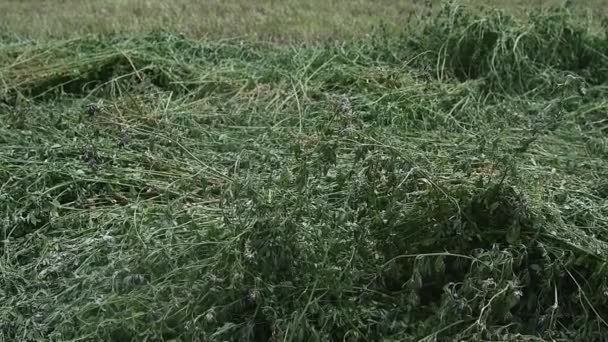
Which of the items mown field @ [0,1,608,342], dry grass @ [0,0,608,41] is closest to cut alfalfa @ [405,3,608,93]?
mown field @ [0,1,608,342]

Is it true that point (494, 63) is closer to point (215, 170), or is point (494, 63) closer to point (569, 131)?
point (569, 131)

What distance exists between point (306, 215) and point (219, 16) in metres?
3.82

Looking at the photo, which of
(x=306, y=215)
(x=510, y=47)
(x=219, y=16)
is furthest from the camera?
(x=219, y=16)

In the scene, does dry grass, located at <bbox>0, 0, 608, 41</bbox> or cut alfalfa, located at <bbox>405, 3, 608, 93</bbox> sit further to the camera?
dry grass, located at <bbox>0, 0, 608, 41</bbox>

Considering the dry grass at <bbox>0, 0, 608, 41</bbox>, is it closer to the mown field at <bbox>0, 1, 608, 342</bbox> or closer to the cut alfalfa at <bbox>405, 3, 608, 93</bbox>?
the cut alfalfa at <bbox>405, 3, 608, 93</bbox>

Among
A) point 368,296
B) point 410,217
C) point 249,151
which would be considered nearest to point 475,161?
point 410,217

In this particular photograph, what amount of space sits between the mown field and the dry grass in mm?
1425

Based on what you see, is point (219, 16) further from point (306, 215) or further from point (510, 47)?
point (306, 215)

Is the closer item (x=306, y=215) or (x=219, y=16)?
(x=306, y=215)

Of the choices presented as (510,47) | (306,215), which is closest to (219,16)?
(510,47)

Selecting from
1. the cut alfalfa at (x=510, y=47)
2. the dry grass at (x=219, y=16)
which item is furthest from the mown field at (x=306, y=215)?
the dry grass at (x=219, y=16)

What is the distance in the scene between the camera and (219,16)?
6.08m

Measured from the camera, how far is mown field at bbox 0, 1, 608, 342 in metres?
2.38

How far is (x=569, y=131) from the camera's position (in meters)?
3.80
